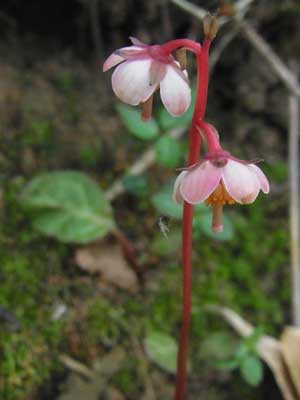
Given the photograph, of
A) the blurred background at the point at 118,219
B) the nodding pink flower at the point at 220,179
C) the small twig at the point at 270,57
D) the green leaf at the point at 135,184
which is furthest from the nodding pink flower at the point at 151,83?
the small twig at the point at 270,57

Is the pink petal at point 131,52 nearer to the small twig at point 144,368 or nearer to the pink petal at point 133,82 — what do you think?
the pink petal at point 133,82

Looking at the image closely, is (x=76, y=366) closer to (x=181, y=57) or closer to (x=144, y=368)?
(x=144, y=368)

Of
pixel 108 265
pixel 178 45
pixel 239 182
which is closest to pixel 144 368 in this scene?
pixel 108 265

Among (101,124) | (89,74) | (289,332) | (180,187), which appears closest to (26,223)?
(101,124)

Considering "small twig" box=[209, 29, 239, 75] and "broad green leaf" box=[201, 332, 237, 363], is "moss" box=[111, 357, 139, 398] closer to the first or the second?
"broad green leaf" box=[201, 332, 237, 363]

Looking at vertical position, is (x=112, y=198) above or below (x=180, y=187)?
below

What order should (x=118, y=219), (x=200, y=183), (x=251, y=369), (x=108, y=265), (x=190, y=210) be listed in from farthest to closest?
(x=118, y=219)
(x=108, y=265)
(x=251, y=369)
(x=190, y=210)
(x=200, y=183)

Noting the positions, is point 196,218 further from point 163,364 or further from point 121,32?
point 121,32
